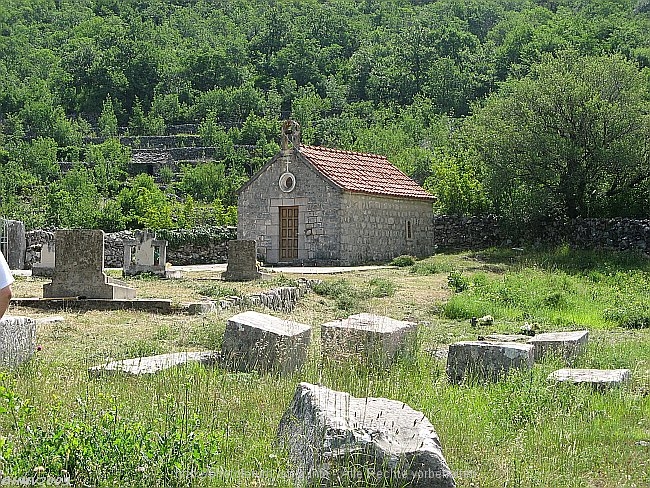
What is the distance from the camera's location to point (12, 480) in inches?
212

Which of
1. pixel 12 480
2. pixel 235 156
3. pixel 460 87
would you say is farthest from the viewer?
pixel 460 87

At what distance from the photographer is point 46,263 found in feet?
78.1

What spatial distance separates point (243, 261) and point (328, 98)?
66.8 m

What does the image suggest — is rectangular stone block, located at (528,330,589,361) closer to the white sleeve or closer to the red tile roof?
the white sleeve

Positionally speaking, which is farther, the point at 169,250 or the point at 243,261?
the point at 169,250

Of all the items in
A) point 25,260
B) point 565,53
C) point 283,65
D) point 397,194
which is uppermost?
point 283,65

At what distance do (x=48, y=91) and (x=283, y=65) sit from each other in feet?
86.7

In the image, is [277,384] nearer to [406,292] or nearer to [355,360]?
[355,360]

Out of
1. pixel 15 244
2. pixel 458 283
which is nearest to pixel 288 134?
pixel 15 244

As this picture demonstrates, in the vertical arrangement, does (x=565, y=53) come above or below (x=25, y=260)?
above

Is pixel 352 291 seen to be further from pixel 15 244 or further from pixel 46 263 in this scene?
pixel 15 244

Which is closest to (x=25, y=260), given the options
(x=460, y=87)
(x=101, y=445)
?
(x=101, y=445)

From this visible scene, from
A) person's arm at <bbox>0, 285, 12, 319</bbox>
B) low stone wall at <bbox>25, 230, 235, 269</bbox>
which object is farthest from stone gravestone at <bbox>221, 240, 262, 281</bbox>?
person's arm at <bbox>0, 285, 12, 319</bbox>

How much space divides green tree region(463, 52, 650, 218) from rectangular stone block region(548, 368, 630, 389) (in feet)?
64.2
